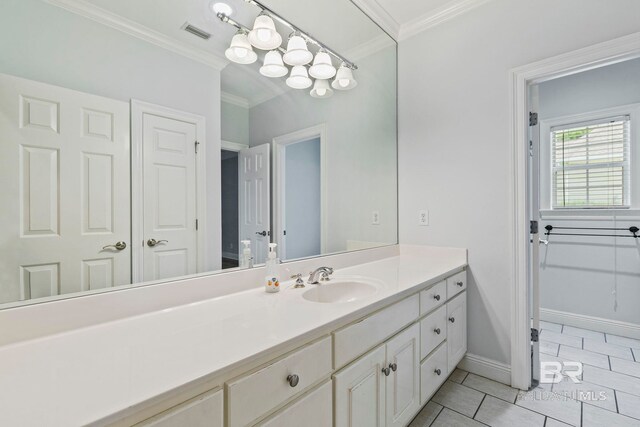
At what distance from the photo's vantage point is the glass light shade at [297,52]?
5.48ft

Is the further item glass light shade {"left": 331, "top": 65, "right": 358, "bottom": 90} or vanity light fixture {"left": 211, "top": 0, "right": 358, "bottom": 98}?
glass light shade {"left": 331, "top": 65, "right": 358, "bottom": 90}

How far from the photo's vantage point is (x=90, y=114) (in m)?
1.01

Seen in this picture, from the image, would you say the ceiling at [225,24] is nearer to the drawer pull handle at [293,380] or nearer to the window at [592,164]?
the drawer pull handle at [293,380]

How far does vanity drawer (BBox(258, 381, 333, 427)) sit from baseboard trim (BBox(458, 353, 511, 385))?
151cm

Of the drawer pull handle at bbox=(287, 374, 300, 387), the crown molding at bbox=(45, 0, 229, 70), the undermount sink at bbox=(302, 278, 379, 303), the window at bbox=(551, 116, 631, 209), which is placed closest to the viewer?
the drawer pull handle at bbox=(287, 374, 300, 387)

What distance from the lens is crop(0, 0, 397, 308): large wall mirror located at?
0.91 metres

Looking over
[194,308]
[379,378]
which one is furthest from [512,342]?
[194,308]

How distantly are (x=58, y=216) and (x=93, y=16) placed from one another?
27.0 inches

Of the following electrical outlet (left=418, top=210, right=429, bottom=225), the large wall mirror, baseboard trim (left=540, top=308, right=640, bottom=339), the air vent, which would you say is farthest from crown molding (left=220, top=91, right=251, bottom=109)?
baseboard trim (left=540, top=308, right=640, bottom=339)

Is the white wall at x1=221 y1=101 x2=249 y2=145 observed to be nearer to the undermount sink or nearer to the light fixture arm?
the light fixture arm

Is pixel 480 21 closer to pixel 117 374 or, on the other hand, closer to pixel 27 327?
pixel 117 374

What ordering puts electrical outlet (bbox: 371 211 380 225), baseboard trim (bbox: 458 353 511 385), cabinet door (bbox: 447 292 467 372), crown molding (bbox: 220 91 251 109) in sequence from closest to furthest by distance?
1. crown molding (bbox: 220 91 251 109)
2. cabinet door (bbox: 447 292 467 372)
3. baseboard trim (bbox: 458 353 511 385)
4. electrical outlet (bbox: 371 211 380 225)

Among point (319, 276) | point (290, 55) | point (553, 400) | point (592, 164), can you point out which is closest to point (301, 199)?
point (319, 276)

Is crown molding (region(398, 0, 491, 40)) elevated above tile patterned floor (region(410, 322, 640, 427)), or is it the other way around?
crown molding (region(398, 0, 491, 40))
